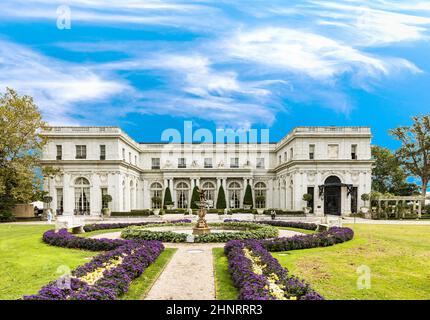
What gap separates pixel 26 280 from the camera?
31.9 feet

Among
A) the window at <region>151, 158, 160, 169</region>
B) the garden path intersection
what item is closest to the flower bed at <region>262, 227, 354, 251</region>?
the garden path intersection

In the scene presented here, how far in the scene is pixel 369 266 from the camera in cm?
1133

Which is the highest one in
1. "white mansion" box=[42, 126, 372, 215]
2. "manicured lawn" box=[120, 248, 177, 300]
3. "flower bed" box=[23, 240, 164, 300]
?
"white mansion" box=[42, 126, 372, 215]

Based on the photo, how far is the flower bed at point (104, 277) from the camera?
6855 millimetres

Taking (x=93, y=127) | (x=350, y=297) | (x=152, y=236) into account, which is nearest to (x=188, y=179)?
(x=93, y=127)

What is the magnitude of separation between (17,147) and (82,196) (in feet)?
34.0

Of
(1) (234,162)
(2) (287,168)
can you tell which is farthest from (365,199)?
(1) (234,162)

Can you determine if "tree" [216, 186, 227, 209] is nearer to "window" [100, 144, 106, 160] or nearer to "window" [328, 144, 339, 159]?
"window" [328, 144, 339, 159]

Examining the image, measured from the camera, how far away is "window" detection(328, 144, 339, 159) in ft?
140

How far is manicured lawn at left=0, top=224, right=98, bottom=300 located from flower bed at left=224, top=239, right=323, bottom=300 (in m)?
5.21

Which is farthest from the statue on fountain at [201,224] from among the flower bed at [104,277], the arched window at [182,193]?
the arched window at [182,193]
